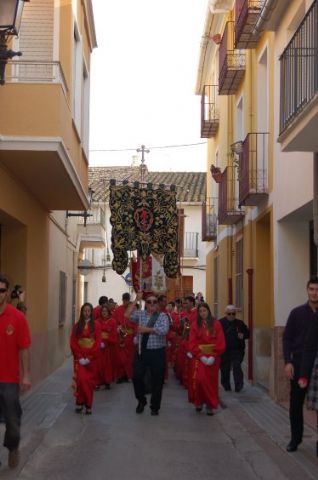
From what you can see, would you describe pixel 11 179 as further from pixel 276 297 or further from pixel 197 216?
pixel 197 216

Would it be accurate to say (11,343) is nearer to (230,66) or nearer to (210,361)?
(210,361)

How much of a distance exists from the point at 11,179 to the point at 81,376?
3.43 metres

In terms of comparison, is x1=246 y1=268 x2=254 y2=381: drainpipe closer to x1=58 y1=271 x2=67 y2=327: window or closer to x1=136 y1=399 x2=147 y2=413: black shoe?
x1=136 y1=399 x2=147 y2=413: black shoe

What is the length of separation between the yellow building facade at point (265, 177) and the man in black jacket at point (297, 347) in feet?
6.48

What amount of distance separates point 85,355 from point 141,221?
12.2ft

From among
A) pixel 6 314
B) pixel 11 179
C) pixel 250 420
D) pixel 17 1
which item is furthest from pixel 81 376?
pixel 17 1

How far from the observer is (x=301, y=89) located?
10.1m

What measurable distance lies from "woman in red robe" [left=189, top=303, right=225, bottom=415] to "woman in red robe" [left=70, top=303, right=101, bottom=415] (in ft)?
5.19

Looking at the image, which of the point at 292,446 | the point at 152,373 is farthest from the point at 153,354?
the point at 292,446

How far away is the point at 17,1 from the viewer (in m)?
8.06

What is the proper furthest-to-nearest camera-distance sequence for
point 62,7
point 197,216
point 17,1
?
point 197,216, point 62,7, point 17,1

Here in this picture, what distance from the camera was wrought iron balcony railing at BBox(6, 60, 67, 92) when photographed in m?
12.1

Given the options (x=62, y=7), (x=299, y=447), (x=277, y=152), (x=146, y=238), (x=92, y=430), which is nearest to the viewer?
(x=299, y=447)

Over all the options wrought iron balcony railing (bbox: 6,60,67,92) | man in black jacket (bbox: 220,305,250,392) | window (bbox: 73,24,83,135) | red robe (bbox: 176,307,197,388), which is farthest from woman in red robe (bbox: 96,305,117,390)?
wrought iron balcony railing (bbox: 6,60,67,92)
